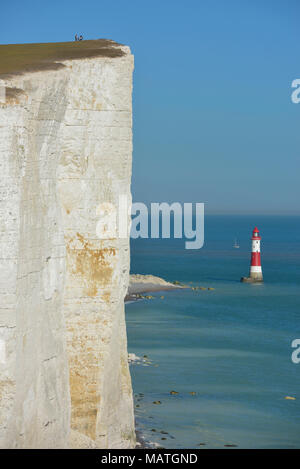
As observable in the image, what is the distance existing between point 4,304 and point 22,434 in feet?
6.24

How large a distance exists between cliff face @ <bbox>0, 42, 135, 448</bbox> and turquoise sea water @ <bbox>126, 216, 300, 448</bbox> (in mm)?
5279

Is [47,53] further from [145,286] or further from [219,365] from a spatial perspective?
[145,286]

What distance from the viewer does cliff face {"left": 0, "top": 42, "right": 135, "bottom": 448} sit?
11.1 m

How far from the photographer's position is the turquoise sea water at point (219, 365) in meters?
22.8

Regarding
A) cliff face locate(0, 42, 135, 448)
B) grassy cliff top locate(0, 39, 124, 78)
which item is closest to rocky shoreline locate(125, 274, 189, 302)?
grassy cliff top locate(0, 39, 124, 78)

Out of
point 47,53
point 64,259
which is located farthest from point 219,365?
point 64,259

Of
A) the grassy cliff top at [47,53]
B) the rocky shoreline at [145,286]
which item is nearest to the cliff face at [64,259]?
the grassy cliff top at [47,53]

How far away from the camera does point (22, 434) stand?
1170cm

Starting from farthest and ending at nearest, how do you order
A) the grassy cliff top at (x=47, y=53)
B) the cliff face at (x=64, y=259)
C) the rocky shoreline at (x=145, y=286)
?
the rocky shoreline at (x=145, y=286) → the grassy cliff top at (x=47, y=53) → the cliff face at (x=64, y=259)

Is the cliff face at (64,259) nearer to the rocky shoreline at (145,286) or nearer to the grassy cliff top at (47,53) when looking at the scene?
the grassy cliff top at (47,53)

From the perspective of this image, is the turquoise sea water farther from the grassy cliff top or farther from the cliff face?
the grassy cliff top

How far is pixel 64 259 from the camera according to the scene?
13.7 meters

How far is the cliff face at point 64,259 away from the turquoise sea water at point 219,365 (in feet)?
17.3
